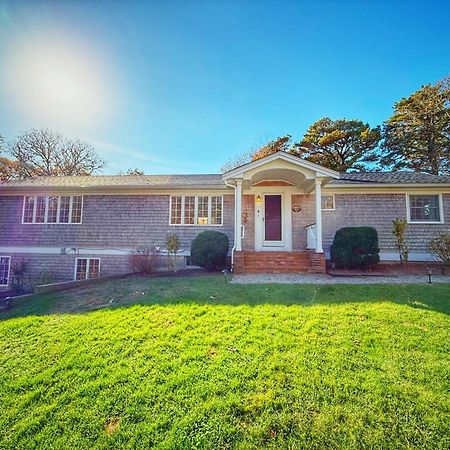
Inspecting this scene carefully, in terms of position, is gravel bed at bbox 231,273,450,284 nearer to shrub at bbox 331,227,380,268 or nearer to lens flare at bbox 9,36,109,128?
shrub at bbox 331,227,380,268

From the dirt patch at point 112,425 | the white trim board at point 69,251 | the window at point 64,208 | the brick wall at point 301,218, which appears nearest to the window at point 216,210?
the brick wall at point 301,218

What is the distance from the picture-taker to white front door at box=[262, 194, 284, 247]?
10.4 m

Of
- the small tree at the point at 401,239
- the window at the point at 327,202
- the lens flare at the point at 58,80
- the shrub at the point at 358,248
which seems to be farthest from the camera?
the window at the point at 327,202

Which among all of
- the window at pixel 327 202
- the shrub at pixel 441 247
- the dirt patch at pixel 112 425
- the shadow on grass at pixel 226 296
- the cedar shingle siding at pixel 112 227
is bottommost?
the dirt patch at pixel 112 425

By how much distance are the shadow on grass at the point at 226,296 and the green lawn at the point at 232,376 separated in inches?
7.1

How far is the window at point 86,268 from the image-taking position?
10.6 metres

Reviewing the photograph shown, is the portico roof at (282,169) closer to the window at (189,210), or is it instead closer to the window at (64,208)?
the window at (189,210)

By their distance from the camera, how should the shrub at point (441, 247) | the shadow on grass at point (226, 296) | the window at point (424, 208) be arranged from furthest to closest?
the window at point (424, 208) < the shrub at point (441, 247) < the shadow on grass at point (226, 296)

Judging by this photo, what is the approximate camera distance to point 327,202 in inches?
404

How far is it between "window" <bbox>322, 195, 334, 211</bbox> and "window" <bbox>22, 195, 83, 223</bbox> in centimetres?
1095

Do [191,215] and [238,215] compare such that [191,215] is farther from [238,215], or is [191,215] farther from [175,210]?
[238,215]

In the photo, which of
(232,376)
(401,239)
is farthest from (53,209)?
(401,239)

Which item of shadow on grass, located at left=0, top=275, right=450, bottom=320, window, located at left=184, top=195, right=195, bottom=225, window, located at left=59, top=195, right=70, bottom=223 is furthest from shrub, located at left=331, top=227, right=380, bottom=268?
window, located at left=59, top=195, right=70, bottom=223

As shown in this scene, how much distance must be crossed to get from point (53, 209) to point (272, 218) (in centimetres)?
1023
